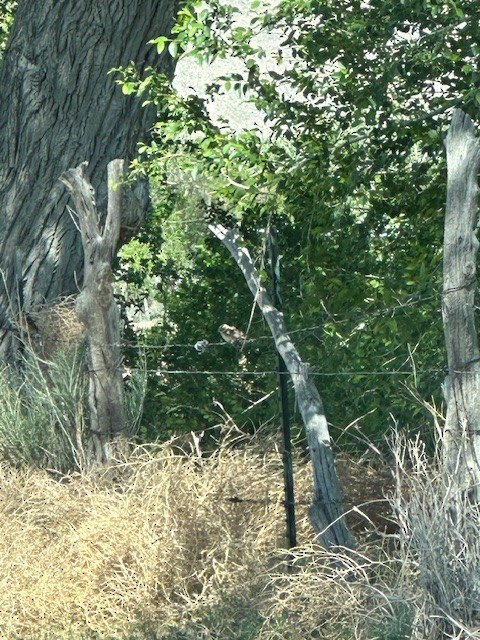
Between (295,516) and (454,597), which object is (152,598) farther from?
(454,597)

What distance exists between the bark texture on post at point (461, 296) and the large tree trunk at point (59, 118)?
17.0ft

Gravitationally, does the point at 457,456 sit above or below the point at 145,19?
below

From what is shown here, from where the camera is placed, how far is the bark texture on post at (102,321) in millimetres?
7480

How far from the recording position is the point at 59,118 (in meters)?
10.0

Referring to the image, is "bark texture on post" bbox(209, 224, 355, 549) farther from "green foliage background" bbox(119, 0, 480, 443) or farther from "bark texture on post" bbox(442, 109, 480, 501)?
"bark texture on post" bbox(442, 109, 480, 501)

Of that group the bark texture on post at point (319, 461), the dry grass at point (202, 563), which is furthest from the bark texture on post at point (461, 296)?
the bark texture on post at point (319, 461)

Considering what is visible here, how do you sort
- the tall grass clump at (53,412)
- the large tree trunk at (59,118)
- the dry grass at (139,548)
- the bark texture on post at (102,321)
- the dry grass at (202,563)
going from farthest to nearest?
the large tree trunk at (59,118) < the tall grass clump at (53,412) < the bark texture on post at (102,321) < the dry grass at (139,548) < the dry grass at (202,563)

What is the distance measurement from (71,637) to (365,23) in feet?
12.0

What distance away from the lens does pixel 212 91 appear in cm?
815

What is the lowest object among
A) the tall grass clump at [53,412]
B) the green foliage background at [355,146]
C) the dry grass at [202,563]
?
the dry grass at [202,563]

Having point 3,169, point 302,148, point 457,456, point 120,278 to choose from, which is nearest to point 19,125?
point 3,169

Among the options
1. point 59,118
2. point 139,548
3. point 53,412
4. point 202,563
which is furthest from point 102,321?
point 59,118

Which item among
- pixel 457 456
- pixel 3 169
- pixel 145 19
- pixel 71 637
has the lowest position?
pixel 71 637

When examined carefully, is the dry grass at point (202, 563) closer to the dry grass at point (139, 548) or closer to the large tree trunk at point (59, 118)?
the dry grass at point (139, 548)
